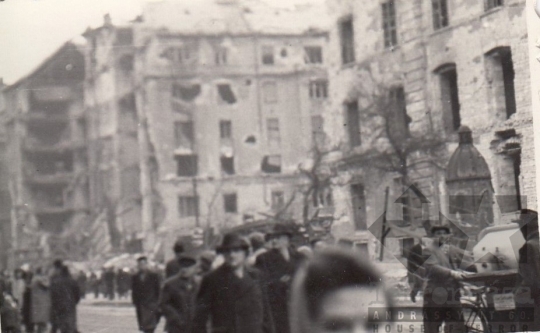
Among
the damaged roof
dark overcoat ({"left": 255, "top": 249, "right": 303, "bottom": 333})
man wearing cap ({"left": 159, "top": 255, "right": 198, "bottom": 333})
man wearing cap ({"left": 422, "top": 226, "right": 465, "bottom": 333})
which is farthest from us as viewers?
man wearing cap ({"left": 422, "top": 226, "right": 465, "bottom": 333})

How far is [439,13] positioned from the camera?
731 cm

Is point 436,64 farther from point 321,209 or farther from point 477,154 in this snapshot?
point 321,209

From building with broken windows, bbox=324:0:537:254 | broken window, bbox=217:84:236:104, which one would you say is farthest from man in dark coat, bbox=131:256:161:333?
building with broken windows, bbox=324:0:537:254

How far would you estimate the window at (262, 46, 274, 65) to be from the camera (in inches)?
280

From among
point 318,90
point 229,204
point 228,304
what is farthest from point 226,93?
point 228,304

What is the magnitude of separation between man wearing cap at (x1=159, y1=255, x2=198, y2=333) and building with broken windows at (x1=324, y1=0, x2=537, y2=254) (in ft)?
4.80

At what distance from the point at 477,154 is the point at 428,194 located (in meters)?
0.59

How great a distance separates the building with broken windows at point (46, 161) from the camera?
6766 mm

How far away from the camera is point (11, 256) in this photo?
687 centimetres

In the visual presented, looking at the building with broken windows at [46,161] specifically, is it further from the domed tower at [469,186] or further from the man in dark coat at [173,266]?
the domed tower at [469,186]

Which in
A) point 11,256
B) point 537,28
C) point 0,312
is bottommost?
point 0,312

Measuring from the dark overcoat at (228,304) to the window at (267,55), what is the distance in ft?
5.94

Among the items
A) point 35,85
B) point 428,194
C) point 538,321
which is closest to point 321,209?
point 428,194

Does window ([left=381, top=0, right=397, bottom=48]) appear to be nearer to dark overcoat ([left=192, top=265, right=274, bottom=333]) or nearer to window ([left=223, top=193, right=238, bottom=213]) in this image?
window ([left=223, top=193, right=238, bottom=213])
